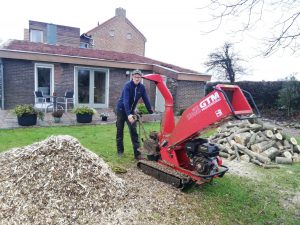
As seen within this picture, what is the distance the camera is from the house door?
13789 mm

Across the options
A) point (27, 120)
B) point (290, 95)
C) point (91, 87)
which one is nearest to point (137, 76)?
point (27, 120)

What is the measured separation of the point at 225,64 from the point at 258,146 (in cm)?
1510

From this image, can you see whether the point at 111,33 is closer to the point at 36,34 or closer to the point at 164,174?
the point at 36,34

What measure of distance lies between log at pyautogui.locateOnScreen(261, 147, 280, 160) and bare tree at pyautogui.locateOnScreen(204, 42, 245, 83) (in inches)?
569

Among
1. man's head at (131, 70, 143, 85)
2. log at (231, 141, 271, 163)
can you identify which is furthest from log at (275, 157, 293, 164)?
man's head at (131, 70, 143, 85)

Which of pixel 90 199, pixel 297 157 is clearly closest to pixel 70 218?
pixel 90 199

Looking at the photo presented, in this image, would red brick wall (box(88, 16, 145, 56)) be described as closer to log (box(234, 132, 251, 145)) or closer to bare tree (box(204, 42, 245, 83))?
bare tree (box(204, 42, 245, 83))

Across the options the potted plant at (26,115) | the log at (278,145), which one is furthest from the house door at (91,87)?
the log at (278,145)

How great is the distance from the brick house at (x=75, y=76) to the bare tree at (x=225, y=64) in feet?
19.3

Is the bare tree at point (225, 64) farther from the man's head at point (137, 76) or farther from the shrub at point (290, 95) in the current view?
the man's head at point (137, 76)

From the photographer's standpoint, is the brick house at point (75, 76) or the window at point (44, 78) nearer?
the brick house at point (75, 76)

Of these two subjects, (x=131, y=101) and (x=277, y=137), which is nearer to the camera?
(x=131, y=101)

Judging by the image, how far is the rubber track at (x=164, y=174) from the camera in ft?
13.4

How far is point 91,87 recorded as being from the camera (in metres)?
14.1
